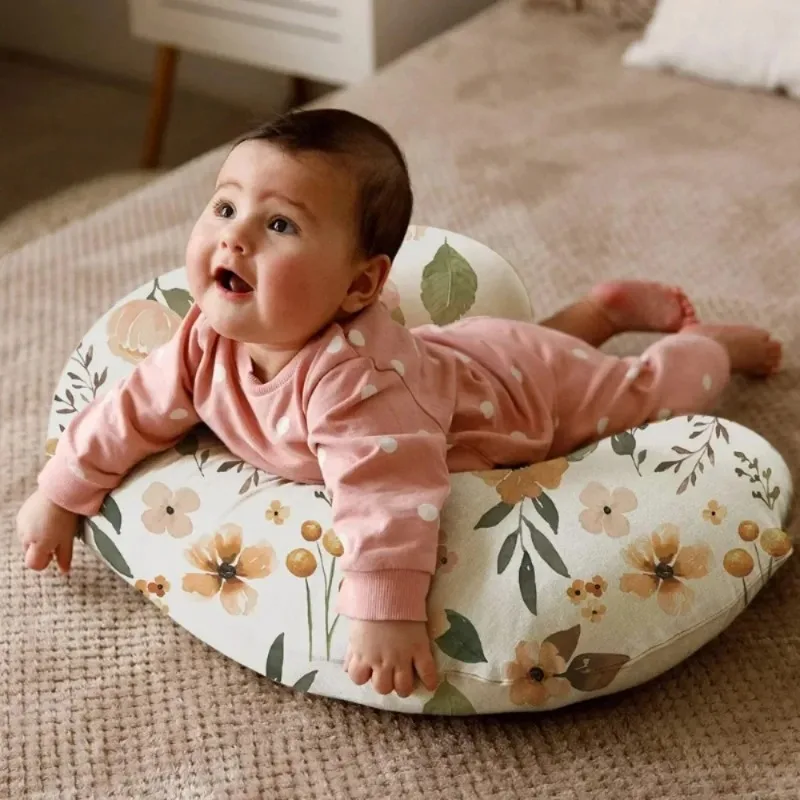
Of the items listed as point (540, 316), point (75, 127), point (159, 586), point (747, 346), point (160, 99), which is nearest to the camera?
point (159, 586)

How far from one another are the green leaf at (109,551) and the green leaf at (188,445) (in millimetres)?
92

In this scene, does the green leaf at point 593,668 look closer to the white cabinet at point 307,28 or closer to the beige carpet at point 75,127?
the white cabinet at point 307,28

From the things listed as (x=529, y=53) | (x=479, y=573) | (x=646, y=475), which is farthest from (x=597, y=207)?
(x=479, y=573)

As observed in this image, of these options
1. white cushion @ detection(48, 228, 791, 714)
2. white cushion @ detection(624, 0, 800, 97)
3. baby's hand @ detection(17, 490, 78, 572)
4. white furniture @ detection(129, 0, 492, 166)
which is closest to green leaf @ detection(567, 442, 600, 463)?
white cushion @ detection(48, 228, 791, 714)

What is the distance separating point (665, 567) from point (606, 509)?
0.06 meters

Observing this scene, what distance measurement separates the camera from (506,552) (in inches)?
30.7

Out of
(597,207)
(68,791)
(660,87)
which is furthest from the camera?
(660,87)

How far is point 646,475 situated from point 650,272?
0.52 m

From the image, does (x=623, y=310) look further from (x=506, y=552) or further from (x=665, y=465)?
(x=506, y=552)

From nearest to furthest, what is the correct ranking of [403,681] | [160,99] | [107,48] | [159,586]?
[403,681], [159,586], [160,99], [107,48]

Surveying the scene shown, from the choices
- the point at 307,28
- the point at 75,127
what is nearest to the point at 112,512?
the point at 307,28

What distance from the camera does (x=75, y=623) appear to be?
33.9 inches

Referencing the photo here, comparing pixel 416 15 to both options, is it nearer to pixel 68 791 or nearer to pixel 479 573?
pixel 479 573

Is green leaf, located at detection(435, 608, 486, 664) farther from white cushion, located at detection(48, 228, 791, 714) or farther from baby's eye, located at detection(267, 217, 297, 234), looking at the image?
baby's eye, located at detection(267, 217, 297, 234)
